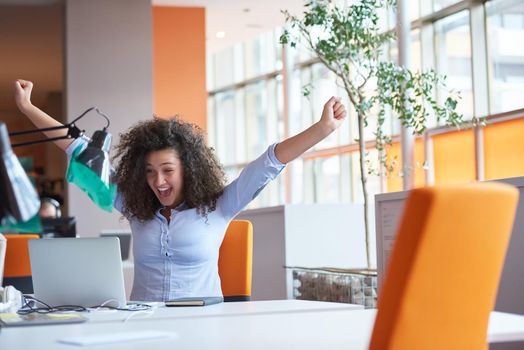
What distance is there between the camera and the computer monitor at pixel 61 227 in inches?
206

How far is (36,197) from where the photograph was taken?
1539mm

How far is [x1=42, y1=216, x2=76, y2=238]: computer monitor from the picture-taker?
5230mm

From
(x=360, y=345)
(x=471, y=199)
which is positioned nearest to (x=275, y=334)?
(x=360, y=345)

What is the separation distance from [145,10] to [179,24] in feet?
5.25

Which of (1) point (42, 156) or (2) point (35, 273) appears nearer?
(2) point (35, 273)

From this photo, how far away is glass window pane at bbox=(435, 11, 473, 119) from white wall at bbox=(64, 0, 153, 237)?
330cm

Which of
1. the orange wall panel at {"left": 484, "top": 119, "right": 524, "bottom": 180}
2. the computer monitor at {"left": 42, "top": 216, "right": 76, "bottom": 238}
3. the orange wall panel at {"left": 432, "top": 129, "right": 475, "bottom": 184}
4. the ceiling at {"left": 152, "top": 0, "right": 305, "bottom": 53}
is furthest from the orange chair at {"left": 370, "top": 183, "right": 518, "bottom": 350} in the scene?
the ceiling at {"left": 152, "top": 0, "right": 305, "bottom": 53}

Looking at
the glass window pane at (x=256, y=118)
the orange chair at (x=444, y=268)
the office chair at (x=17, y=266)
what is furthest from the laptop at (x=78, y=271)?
the glass window pane at (x=256, y=118)

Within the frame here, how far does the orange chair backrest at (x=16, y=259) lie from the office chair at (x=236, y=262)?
1664 mm

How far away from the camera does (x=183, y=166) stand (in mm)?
3346

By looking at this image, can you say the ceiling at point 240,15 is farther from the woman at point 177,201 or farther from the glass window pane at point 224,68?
the woman at point 177,201

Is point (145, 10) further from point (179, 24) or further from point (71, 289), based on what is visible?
point (71, 289)

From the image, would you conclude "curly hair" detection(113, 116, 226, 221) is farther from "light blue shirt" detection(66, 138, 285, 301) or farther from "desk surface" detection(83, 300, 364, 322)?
"desk surface" detection(83, 300, 364, 322)

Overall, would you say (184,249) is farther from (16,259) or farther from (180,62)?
(180,62)
